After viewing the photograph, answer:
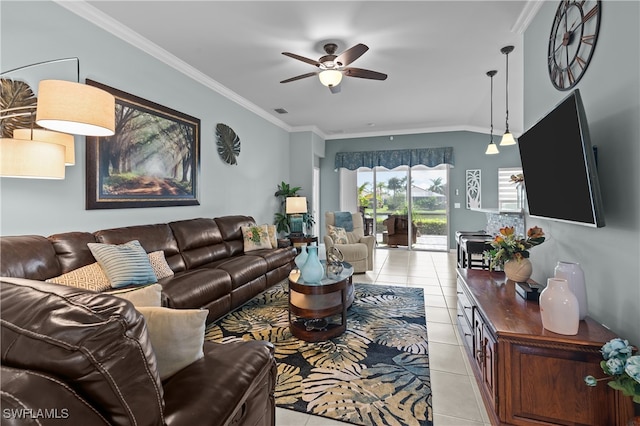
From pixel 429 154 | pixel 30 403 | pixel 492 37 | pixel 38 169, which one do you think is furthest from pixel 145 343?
pixel 429 154

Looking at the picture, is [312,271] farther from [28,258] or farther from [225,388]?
[28,258]

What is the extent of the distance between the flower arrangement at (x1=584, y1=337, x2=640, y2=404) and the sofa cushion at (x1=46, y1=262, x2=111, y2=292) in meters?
2.97

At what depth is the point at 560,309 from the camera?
146 cm

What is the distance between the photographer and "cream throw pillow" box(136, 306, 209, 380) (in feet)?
3.47

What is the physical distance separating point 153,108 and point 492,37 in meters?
3.80

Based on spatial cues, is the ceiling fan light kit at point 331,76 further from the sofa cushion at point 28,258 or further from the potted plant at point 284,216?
the potted plant at point 284,216

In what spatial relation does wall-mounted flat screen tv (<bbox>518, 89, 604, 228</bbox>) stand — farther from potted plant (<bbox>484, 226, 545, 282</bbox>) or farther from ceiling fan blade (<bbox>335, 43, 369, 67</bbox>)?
ceiling fan blade (<bbox>335, 43, 369, 67</bbox>)

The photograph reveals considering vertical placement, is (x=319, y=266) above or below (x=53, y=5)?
below

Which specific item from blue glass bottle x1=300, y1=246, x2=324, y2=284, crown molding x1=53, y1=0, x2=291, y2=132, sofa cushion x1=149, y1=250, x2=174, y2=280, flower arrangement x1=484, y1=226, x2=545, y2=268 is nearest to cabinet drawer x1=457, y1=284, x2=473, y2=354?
flower arrangement x1=484, y1=226, x2=545, y2=268

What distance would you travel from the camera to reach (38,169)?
1.88m

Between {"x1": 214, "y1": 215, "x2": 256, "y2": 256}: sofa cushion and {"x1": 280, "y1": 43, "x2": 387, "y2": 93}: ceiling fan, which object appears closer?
{"x1": 280, "y1": 43, "x2": 387, "y2": 93}: ceiling fan

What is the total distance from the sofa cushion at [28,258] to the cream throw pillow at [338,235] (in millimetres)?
3627

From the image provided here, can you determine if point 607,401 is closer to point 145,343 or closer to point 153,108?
point 145,343

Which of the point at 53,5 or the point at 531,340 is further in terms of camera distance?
the point at 53,5
